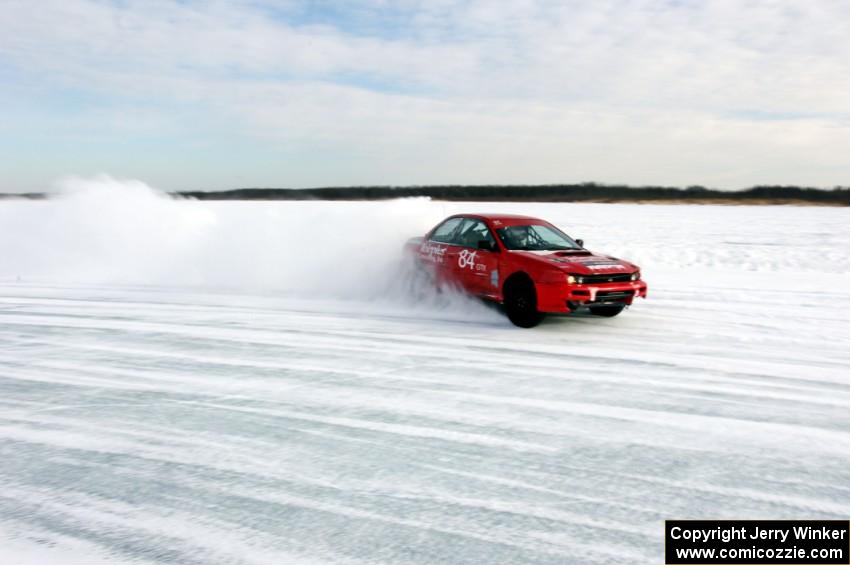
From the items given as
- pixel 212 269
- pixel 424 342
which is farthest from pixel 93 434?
pixel 212 269

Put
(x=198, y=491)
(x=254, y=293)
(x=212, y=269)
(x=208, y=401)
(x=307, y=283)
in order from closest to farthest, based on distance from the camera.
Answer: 1. (x=198, y=491)
2. (x=208, y=401)
3. (x=254, y=293)
4. (x=307, y=283)
5. (x=212, y=269)

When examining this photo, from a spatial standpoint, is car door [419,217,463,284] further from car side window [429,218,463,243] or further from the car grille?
the car grille

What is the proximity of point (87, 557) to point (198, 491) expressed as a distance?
0.73 meters

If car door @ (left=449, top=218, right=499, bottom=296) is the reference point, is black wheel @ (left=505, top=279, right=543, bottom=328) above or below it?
below

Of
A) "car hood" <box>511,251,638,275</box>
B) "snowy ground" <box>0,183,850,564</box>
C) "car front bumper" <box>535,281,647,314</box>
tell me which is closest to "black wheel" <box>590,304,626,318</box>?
"snowy ground" <box>0,183,850,564</box>

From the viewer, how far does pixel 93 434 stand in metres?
4.61

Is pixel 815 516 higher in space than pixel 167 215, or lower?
lower

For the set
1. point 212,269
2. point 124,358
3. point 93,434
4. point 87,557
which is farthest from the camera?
point 212,269

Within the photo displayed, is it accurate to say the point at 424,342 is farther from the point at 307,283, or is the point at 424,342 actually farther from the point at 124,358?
the point at 307,283

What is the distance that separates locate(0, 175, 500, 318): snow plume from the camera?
12414mm

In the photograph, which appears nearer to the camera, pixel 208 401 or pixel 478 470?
pixel 478 470

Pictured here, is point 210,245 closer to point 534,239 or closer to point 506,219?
point 506,219

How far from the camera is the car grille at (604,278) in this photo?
830 cm

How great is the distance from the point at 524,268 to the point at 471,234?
1.58 m
